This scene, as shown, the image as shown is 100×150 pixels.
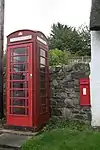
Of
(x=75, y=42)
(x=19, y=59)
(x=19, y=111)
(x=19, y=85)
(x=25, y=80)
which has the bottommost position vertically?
(x=19, y=111)

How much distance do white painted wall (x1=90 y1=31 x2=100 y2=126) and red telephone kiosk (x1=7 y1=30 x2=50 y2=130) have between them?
4.63 feet

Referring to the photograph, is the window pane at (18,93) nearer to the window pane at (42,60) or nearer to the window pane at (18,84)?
the window pane at (18,84)

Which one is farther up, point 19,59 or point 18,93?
point 19,59

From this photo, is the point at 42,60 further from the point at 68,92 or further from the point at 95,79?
the point at 95,79

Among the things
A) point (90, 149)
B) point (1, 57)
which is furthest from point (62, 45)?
point (90, 149)

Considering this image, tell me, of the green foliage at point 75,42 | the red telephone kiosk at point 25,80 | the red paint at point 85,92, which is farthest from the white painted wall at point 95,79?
the green foliage at point 75,42

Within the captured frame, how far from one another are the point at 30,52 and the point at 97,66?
1.87 m

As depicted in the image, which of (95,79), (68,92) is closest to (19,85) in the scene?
(68,92)

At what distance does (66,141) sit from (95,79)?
7.50 feet

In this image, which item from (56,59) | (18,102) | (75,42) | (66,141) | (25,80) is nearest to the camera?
(66,141)

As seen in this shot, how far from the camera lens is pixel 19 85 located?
7.68 m

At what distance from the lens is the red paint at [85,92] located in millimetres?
7840

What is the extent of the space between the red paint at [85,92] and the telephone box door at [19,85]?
1515 mm

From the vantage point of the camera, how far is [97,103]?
764cm
